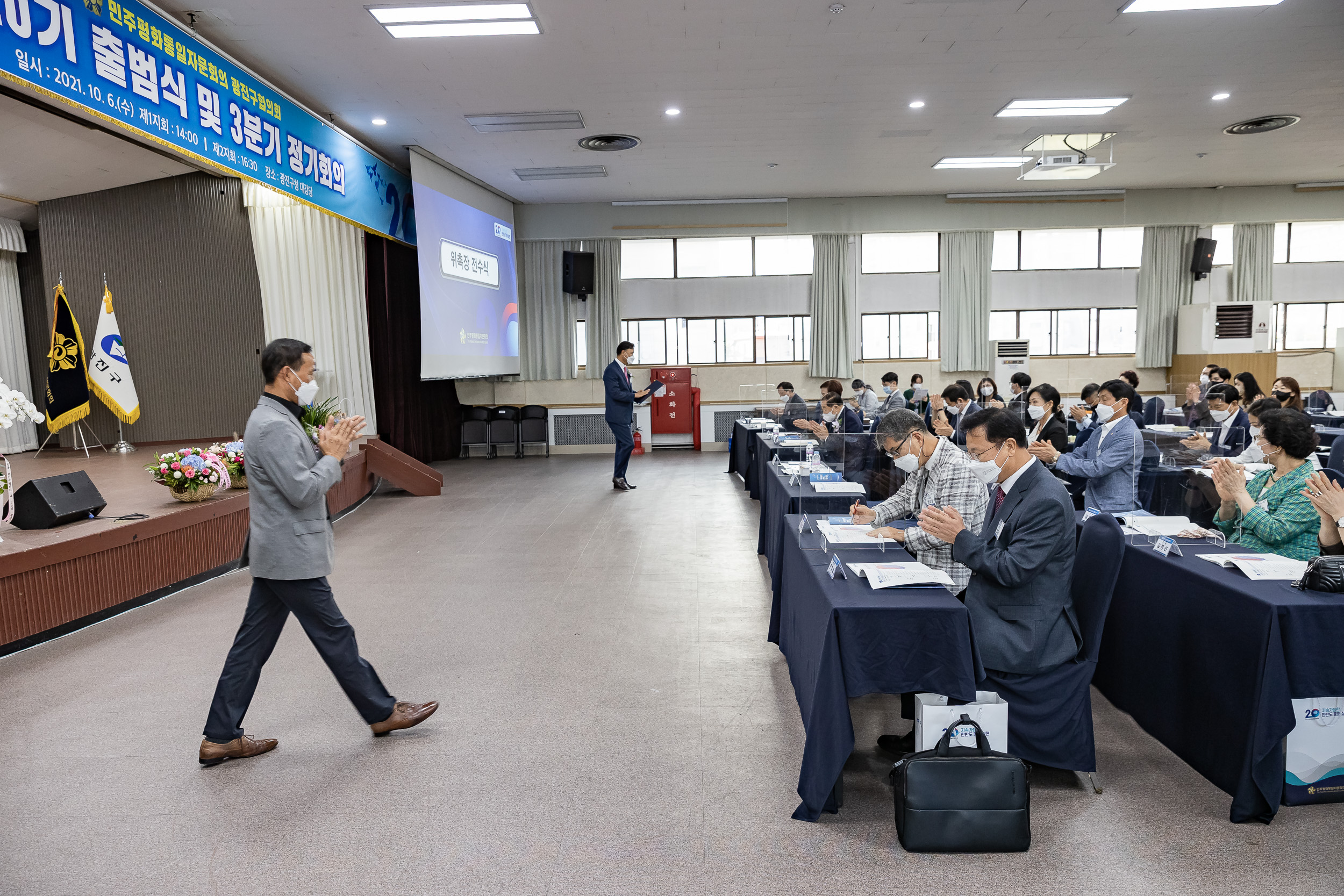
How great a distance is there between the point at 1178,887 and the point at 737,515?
511 cm

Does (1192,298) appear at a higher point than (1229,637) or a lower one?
higher

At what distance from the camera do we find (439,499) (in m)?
8.15

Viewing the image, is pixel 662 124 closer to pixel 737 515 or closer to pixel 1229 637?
pixel 737 515

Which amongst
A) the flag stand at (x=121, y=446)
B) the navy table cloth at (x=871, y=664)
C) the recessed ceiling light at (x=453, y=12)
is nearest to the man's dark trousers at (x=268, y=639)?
the navy table cloth at (x=871, y=664)

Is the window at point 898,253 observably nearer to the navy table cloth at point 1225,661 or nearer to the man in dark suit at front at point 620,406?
the man in dark suit at front at point 620,406

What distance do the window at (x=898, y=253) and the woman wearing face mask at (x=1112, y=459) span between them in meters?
8.52

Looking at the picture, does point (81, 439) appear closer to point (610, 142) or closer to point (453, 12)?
point (610, 142)

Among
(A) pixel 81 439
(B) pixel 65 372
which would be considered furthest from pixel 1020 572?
(A) pixel 81 439

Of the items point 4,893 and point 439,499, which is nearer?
point 4,893

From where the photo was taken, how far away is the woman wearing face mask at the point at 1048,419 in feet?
16.9

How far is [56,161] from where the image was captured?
772cm

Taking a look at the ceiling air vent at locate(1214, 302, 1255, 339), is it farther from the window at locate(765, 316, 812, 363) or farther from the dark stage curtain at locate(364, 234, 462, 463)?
the dark stage curtain at locate(364, 234, 462, 463)

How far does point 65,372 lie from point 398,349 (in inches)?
145

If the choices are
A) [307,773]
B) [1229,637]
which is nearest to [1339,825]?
[1229,637]
